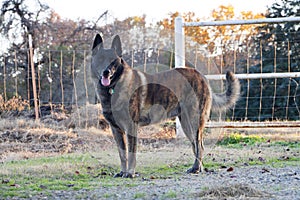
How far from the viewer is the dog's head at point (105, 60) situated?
16.0 ft

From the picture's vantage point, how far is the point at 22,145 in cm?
748

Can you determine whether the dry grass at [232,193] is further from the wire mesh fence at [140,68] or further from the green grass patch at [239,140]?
the green grass patch at [239,140]

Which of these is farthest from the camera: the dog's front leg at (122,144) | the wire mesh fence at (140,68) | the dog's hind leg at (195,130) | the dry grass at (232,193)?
the wire mesh fence at (140,68)

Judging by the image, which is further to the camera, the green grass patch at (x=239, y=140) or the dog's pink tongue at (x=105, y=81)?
the green grass patch at (x=239, y=140)

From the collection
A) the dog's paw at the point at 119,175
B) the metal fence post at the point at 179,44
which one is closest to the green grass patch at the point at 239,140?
the metal fence post at the point at 179,44

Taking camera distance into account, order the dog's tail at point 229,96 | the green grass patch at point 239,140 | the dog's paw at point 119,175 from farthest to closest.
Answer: the green grass patch at point 239,140
the dog's tail at point 229,96
the dog's paw at point 119,175

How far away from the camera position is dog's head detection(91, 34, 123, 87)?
4.88 meters

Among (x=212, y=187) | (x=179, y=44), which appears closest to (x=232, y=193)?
(x=212, y=187)

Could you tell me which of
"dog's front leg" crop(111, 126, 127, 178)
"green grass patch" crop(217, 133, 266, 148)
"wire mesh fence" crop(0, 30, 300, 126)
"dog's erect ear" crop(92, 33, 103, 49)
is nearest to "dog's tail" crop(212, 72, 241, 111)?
"wire mesh fence" crop(0, 30, 300, 126)

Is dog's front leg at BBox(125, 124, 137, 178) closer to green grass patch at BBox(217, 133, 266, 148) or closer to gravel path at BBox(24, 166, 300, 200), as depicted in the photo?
gravel path at BBox(24, 166, 300, 200)

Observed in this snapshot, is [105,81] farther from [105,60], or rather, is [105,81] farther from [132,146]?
[132,146]

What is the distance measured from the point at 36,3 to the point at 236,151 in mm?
11829

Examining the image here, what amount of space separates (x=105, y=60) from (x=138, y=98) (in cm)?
56

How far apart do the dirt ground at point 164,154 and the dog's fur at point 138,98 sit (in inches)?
19.7
